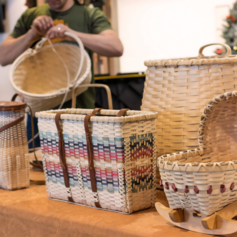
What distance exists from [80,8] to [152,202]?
3.72 feet

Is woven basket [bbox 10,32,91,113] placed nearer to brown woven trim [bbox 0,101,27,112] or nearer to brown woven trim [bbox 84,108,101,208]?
brown woven trim [bbox 0,101,27,112]

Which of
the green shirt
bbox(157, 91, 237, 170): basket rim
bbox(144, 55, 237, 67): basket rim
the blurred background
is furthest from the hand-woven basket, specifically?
the blurred background

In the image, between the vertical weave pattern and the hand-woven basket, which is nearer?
the hand-woven basket

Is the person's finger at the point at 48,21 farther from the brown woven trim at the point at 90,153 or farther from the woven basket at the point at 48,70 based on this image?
the brown woven trim at the point at 90,153

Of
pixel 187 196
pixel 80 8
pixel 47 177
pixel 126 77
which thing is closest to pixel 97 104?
pixel 126 77

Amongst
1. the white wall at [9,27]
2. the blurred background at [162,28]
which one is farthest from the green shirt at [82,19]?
the blurred background at [162,28]

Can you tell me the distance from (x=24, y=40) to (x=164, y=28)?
155 inches

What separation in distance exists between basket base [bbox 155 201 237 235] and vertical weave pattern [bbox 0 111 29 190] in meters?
0.50

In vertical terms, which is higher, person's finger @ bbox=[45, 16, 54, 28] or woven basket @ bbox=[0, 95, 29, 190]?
Result: person's finger @ bbox=[45, 16, 54, 28]

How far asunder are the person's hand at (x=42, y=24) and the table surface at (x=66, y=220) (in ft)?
2.18

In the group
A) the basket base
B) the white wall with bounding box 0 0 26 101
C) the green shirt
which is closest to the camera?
the basket base

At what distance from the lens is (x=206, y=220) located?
569 millimetres

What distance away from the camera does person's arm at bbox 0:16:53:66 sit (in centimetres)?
125

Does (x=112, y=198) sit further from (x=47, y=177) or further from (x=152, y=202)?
(x=47, y=177)
